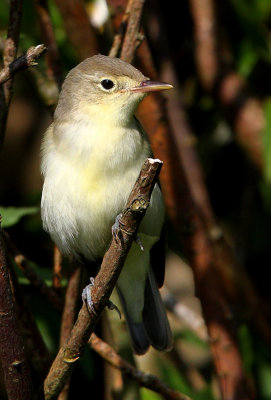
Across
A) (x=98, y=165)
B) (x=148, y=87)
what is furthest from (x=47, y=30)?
(x=98, y=165)

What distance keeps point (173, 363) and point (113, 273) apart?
6.70 ft

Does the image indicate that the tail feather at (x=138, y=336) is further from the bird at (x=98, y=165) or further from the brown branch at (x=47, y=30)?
the brown branch at (x=47, y=30)

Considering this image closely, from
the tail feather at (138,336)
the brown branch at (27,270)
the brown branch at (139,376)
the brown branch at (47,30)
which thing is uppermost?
the brown branch at (47,30)

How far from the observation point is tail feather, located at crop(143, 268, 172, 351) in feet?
10.3

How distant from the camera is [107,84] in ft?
9.83

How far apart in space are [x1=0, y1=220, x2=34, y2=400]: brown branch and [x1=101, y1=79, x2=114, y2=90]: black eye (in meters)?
1.24

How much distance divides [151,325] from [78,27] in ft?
5.03

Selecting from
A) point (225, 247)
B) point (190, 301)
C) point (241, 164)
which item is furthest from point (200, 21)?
point (190, 301)

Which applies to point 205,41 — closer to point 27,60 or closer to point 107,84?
point 107,84

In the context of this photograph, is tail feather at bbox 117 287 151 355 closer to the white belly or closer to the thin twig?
the white belly

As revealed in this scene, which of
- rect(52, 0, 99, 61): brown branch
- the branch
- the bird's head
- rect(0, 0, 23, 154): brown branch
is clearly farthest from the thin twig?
the branch

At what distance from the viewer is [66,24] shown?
3525 mm

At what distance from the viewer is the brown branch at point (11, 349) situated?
199 cm

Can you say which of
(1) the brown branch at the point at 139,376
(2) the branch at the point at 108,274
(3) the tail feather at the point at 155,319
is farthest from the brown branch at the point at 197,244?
(2) the branch at the point at 108,274
